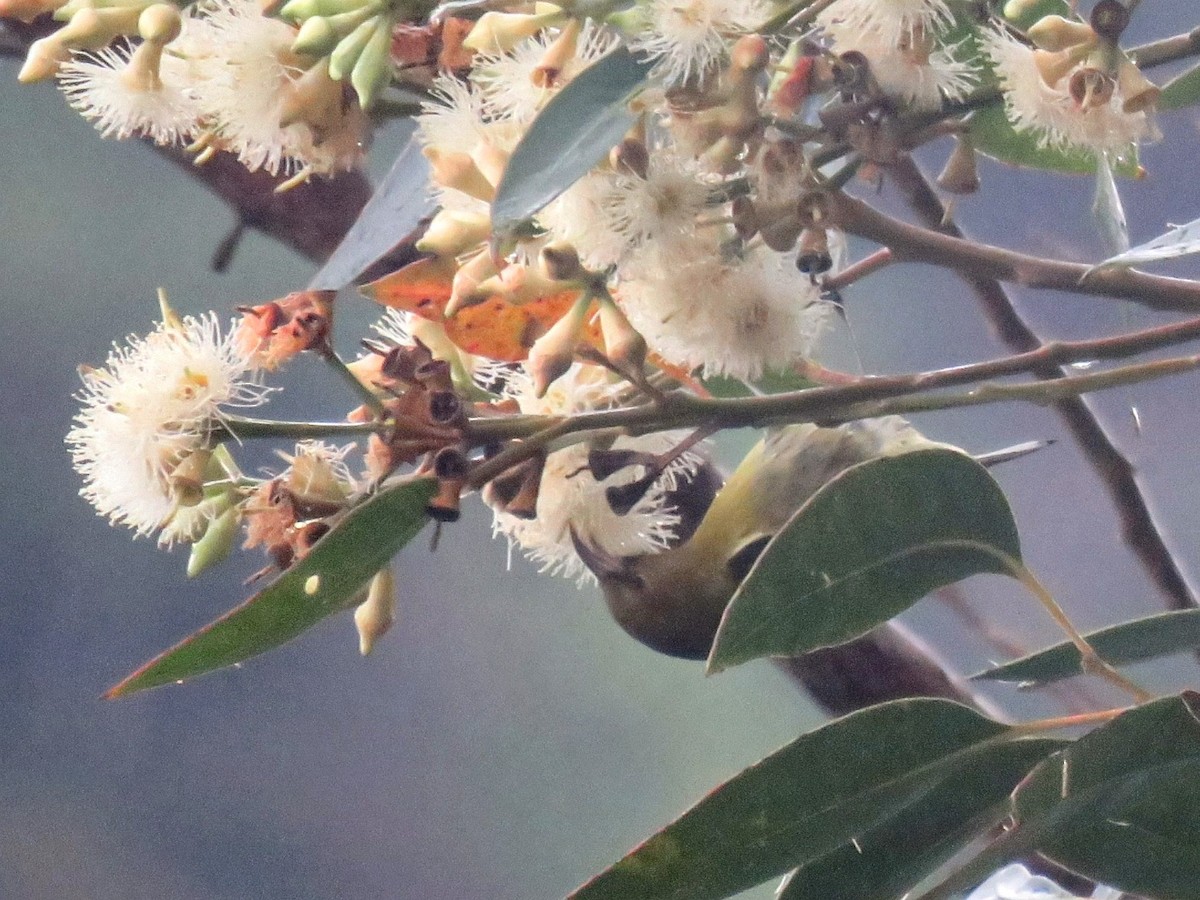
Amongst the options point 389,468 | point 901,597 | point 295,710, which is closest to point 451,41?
point 389,468

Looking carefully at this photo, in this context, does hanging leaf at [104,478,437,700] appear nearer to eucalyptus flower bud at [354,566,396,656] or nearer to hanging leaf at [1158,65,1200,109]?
eucalyptus flower bud at [354,566,396,656]

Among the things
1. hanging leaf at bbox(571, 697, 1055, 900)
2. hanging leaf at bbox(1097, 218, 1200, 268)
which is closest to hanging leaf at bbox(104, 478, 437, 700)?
hanging leaf at bbox(571, 697, 1055, 900)

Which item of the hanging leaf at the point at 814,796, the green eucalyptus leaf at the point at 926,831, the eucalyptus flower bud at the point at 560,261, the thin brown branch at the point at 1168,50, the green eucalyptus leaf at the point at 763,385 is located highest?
the thin brown branch at the point at 1168,50

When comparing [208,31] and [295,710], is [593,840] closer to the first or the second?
[295,710]

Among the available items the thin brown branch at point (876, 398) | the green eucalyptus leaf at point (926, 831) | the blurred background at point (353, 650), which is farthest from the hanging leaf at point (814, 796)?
the blurred background at point (353, 650)

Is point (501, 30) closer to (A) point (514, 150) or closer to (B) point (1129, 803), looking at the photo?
(A) point (514, 150)

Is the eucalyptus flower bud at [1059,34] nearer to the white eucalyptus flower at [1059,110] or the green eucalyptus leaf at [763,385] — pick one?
the white eucalyptus flower at [1059,110]
